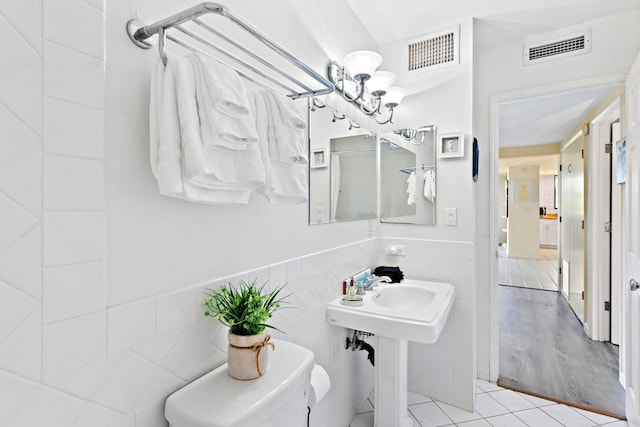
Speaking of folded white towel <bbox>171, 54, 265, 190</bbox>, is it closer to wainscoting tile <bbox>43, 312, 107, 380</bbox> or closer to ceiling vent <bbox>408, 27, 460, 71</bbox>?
wainscoting tile <bbox>43, 312, 107, 380</bbox>

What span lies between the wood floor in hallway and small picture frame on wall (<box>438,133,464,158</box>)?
5.60 feet

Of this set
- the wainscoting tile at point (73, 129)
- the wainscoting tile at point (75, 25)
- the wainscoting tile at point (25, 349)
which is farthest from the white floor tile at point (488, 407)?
the wainscoting tile at point (75, 25)

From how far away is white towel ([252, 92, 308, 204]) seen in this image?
1009 millimetres

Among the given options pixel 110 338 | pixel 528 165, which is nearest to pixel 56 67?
pixel 110 338

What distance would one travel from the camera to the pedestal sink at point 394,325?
1.45 metres

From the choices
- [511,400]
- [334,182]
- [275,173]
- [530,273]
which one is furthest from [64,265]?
[530,273]

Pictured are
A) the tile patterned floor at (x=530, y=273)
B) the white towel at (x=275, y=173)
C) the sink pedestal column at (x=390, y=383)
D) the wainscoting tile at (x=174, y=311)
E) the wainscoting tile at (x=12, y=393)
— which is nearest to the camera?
the wainscoting tile at (x=12, y=393)

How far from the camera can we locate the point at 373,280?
77.9 inches

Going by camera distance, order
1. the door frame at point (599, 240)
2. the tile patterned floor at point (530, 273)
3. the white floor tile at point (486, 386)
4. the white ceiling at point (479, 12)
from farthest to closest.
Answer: the tile patterned floor at point (530, 273) < the door frame at point (599, 240) < the white floor tile at point (486, 386) < the white ceiling at point (479, 12)

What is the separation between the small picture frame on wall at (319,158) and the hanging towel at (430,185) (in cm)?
91

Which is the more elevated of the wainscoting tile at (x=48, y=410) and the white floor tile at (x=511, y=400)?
the wainscoting tile at (x=48, y=410)

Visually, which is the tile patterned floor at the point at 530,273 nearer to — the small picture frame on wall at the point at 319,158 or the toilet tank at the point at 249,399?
the small picture frame on wall at the point at 319,158

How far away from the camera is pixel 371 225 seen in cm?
221

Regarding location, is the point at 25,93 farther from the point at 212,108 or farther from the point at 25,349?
the point at 25,349
